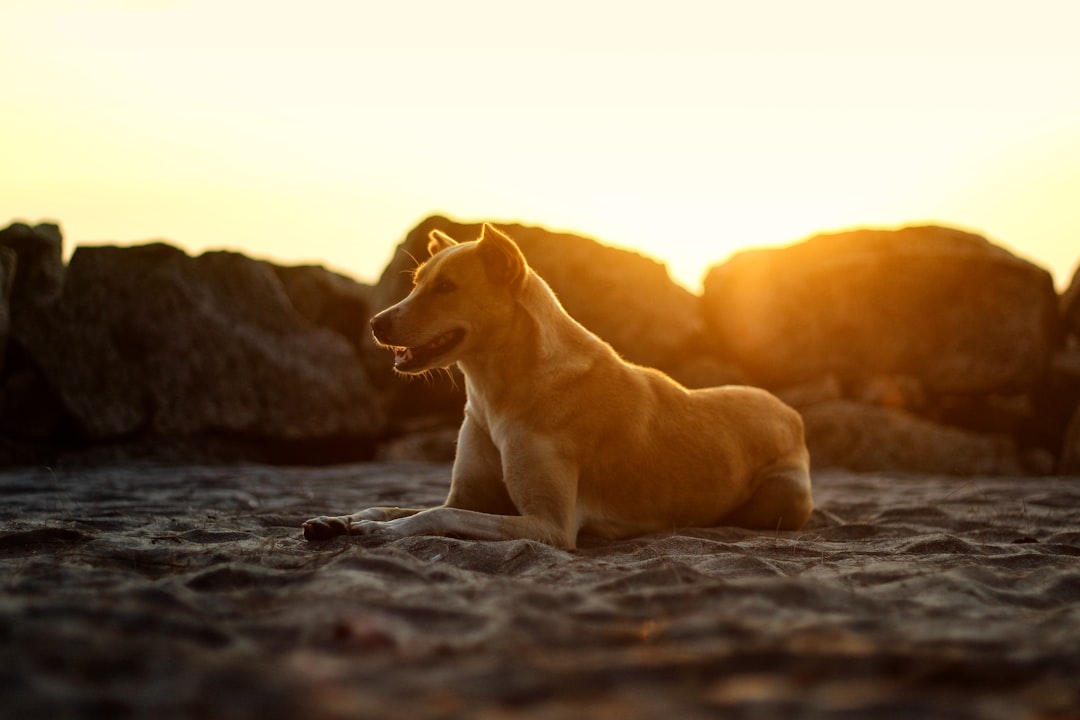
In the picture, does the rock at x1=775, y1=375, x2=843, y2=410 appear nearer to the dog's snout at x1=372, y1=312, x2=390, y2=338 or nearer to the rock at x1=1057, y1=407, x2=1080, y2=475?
the rock at x1=1057, y1=407, x2=1080, y2=475

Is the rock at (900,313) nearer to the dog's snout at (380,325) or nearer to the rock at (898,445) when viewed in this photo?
the rock at (898,445)

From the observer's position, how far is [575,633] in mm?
2383

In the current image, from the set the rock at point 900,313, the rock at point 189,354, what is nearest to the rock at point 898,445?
the rock at point 900,313

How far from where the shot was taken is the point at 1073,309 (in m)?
10.6

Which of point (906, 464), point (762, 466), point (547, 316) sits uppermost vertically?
point (547, 316)

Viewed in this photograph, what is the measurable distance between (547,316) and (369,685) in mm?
3211

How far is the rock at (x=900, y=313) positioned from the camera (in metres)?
10.2

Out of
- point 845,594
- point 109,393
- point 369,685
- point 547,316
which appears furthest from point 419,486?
point 369,685

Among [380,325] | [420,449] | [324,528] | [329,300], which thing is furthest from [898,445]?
[324,528]

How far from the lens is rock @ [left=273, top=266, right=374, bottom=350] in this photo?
1109 centimetres

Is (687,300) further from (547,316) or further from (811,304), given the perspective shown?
(547,316)

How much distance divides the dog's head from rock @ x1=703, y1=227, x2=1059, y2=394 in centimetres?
655

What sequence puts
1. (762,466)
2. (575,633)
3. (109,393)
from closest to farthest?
(575,633)
(762,466)
(109,393)

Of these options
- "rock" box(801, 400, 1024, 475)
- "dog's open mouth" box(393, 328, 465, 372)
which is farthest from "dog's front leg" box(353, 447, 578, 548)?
"rock" box(801, 400, 1024, 475)
